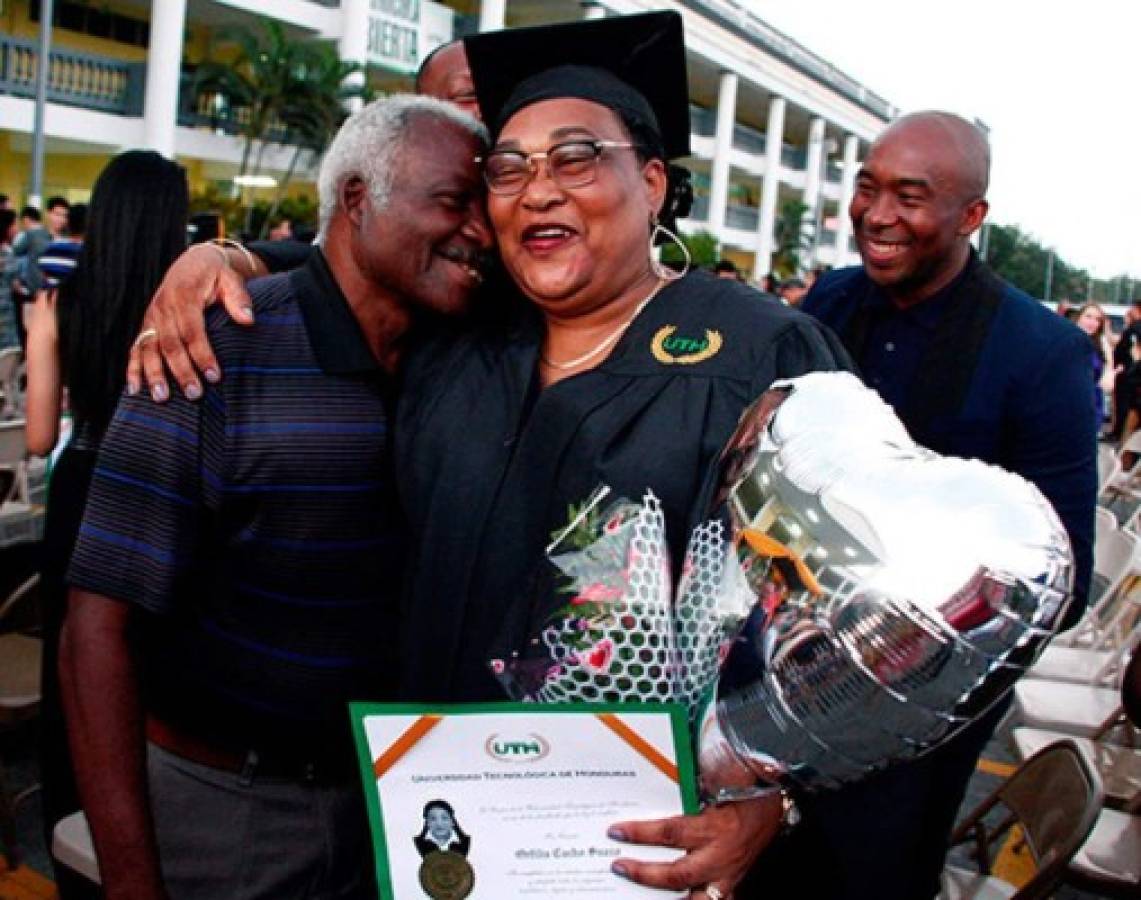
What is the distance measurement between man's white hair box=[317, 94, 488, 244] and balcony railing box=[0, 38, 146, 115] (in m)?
18.7

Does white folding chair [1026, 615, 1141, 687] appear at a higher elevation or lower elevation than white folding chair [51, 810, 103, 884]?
higher

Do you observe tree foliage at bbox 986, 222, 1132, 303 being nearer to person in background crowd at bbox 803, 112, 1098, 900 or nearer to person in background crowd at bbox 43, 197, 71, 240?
person in background crowd at bbox 43, 197, 71, 240

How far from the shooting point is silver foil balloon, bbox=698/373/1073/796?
3.42ft

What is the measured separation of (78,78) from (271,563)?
20512 millimetres

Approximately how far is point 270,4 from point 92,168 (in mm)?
4588

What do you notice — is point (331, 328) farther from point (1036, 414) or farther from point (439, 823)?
point (1036, 414)

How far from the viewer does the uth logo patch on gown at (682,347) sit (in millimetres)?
1534

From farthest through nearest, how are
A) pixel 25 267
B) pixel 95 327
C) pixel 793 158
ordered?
pixel 793 158, pixel 25 267, pixel 95 327

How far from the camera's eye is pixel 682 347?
5.11 ft

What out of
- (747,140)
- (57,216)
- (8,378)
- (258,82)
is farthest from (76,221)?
(747,140)

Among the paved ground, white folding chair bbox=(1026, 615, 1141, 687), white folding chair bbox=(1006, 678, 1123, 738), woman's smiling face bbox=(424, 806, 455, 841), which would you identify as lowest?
the paved ground

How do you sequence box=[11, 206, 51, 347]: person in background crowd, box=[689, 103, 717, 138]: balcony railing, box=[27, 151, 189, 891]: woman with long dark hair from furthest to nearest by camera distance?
box=[689, 103, 717, 138]: balcony railing < box=[11, 206, 51, 347]: person in background crowd < box=[27, 151, 189, 891]: woman with long dark hair

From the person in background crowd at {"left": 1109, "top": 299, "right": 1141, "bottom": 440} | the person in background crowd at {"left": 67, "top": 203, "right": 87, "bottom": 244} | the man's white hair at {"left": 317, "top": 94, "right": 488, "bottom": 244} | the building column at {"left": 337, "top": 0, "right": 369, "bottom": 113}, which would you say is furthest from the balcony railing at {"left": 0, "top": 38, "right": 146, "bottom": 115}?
the man's white hair at {"left": 317, "top": 94, "right": 488, "bottom": 244}

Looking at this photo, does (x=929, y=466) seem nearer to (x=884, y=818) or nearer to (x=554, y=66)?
(x=884, y=818)
